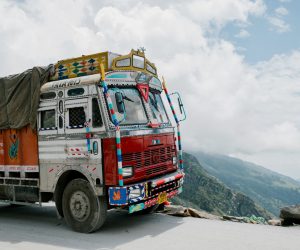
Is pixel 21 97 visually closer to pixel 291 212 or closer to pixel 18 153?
pixel 18 153

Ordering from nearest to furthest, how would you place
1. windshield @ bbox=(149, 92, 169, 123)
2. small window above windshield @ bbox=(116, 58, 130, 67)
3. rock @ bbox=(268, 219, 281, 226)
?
1. small window above windshield @ bbox=(116, 58, 130, 67)
2. rock @ bbox=(268, 219, 281, 226)
3. windshield @ bbox=(149, 92, 169, 123)

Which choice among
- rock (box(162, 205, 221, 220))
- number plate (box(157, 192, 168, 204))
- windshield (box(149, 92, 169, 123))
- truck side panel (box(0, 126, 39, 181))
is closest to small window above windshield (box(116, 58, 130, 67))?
windshield (box(149, 92, 169, 123))

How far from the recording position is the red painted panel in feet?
26.4

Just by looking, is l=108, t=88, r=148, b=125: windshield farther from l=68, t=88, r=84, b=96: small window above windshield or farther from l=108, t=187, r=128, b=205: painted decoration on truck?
l=108, t=187, r=128, b=205: painted decoration on truck

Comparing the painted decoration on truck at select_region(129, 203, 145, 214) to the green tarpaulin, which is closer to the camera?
the painted decoration on truck at select_region(129, 203, 145, 214)

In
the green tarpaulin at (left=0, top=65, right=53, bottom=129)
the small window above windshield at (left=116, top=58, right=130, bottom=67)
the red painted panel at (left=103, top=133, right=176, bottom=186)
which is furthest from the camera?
the green tarpaulin at (left=0, top=65, right=53, bottom=129)

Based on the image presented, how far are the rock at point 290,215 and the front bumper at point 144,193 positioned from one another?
8.39ft

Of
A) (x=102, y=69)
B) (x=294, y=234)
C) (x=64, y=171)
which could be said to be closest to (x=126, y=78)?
(x=102, y=69)

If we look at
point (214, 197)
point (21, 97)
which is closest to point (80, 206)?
point (21, 97)

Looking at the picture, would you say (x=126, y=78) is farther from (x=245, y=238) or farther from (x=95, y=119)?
(x=245, y=238)

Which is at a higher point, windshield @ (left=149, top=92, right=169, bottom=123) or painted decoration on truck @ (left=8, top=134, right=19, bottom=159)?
windshield @ (left=149, top=92, right=169, bottom=123)

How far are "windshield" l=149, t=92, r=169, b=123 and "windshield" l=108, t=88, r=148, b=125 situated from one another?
0.50m

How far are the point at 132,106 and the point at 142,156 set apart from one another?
1230mm

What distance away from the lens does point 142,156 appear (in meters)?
8.64
